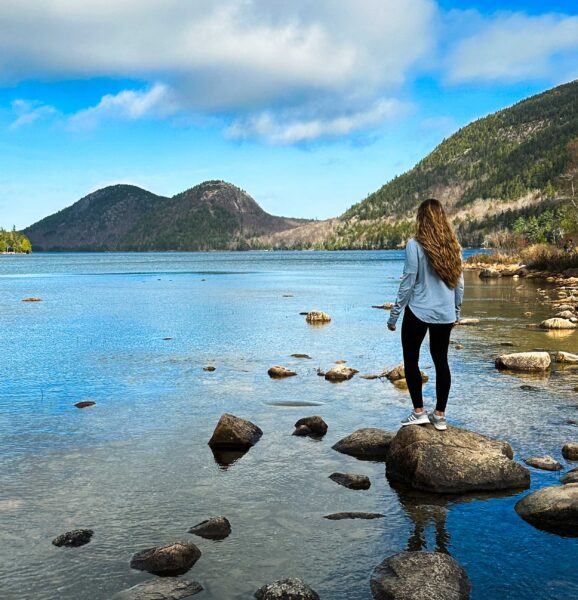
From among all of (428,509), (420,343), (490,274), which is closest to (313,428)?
(420,343)

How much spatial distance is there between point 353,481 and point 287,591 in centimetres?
381

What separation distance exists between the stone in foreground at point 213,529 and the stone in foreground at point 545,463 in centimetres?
571

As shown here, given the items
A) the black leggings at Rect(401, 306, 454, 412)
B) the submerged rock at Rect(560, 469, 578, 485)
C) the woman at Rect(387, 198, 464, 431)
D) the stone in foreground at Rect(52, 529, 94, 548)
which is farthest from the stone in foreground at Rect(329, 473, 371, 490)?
→ the stone in foreground at Rect(52, 529, 94, 548)

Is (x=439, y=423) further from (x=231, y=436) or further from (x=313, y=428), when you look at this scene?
(x=231, y=436)

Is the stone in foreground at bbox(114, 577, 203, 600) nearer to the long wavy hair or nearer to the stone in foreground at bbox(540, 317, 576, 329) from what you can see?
the long wavy hair

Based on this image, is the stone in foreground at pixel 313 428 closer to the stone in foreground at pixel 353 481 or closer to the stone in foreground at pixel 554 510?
the stone in foreground at pixel 353 481

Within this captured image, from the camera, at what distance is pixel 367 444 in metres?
12.3

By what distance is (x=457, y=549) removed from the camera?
8.25 m

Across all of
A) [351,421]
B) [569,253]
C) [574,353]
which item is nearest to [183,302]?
[574,353]

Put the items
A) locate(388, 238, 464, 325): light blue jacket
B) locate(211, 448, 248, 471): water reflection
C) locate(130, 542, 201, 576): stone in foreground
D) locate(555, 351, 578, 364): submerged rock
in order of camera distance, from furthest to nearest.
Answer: locate(555, 351, 578, 364): submerged rock < locate(211, 448, 248, 471): water reflection < locate(388, 238, 464, 325): light blue jacket < locate(130, 542, 201, 576): stone in foreground

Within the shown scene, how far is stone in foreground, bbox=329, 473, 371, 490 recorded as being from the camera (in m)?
10.5

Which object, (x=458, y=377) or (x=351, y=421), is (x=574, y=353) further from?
(x=351, y=421)

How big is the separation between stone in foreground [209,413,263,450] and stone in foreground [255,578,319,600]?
5.58 metres

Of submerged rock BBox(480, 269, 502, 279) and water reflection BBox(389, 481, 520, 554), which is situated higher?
submerged rock BBox(480, 269, 502, 279)
